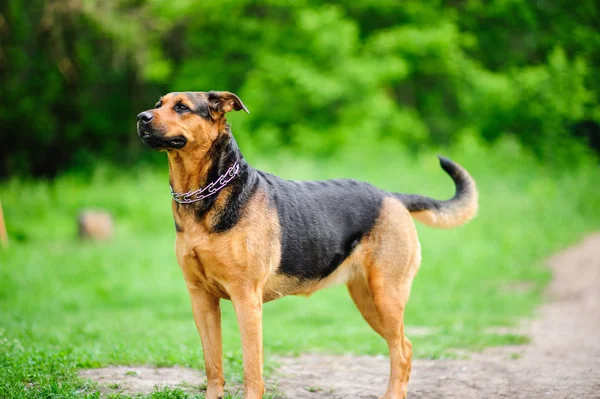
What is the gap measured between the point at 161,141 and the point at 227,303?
7892mm

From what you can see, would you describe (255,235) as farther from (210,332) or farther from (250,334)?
(210,332)

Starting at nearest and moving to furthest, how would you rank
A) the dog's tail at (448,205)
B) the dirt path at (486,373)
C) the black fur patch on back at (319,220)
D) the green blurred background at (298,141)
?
the black fur patch on back at (319,220) < the dirt path at (486,373) < the dog's tail at (448,205) < the green blurred background at (298,141)

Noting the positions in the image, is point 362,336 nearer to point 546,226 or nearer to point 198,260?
point 198,260

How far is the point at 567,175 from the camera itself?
19172 millimetres

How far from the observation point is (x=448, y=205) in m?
5.91

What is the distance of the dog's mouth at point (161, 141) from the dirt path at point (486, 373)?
7.27 feet

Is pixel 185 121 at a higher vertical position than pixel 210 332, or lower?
higher

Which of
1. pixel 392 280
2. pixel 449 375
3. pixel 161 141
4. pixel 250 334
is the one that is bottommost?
pixel 449 375

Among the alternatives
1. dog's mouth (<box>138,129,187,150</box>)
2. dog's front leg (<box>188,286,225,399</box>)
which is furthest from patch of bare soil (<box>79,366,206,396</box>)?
dog's mouth (<box>138,129,187,150</box>)

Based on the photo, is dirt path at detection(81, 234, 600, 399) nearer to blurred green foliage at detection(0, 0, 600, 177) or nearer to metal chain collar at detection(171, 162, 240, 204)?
metal chain collar at detection(171, 162, 240, 204)

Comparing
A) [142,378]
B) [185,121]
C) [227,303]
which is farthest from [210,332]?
[227,303]

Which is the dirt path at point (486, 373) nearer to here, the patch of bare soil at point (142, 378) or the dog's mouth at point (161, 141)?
the patch of bare soil at point (142, 378)

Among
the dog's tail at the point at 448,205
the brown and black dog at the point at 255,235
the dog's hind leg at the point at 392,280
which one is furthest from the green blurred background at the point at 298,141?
the dog's tail at the point at 448,205

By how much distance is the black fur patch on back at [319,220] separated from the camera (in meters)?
4.88
